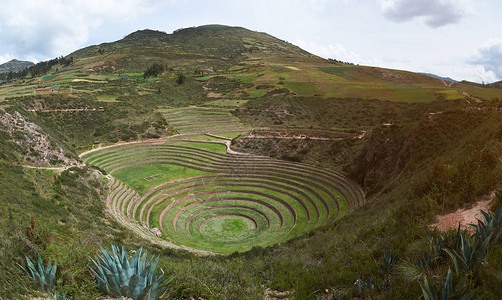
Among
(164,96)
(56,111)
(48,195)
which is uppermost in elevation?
(164,96)

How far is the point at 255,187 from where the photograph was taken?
26.9m

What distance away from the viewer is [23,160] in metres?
21.7

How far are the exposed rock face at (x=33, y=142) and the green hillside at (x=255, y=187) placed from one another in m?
0.18

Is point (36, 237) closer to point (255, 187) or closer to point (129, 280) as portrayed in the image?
point (129, 280)

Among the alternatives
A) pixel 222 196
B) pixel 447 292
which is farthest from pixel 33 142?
pixel 447 292

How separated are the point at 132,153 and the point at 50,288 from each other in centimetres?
3207

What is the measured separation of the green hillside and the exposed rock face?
0.60ft

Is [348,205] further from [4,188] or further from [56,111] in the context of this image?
[56,111]


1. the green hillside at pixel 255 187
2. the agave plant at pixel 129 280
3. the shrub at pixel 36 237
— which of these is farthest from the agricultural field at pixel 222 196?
the agave plant at pixel 129 280

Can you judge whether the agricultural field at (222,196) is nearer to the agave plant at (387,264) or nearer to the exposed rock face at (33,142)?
the exposed rock face at (33,142)

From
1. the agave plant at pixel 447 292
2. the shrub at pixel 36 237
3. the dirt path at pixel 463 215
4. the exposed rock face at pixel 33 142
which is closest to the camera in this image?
the agave plant at pixel 447 292

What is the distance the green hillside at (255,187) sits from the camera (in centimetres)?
550

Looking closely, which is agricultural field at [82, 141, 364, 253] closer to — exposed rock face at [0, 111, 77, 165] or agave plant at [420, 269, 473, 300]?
exposed rock face at [0, 111, 77, 165]

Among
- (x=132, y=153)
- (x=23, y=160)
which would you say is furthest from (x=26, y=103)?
(x=23, y=160)
